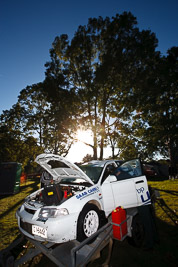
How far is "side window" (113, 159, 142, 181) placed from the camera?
11.8 ft

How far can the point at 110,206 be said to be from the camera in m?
3.37

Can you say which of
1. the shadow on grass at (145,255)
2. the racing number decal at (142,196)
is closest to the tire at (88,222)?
the shadow on grass at (145,255)

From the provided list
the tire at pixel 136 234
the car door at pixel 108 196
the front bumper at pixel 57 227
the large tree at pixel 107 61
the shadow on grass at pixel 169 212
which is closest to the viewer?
the front bumper at pixel 57 227

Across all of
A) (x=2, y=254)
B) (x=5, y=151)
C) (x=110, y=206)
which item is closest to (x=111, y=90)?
(x=110, y=206)

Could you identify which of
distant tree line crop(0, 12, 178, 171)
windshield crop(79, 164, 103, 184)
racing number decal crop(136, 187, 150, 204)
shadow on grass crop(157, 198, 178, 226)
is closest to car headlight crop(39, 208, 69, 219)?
windshield crop(79, 164, 103, 184)

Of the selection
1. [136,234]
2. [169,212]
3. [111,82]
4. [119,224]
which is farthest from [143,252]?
[111,82]

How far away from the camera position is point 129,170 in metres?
3.79

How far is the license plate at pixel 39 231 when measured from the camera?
2.51 meters

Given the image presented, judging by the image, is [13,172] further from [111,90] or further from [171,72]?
[171,72]

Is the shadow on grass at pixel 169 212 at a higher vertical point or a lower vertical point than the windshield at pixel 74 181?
lower

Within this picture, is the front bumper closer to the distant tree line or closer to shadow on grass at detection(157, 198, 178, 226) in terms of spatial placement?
shadow on grass at detection(157, 198, 178, 226)

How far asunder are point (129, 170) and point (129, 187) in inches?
17.6

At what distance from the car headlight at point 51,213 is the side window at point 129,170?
1.53 metres

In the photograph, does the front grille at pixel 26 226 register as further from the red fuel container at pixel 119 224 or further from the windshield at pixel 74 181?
the red fuel container at pixel 119 224
